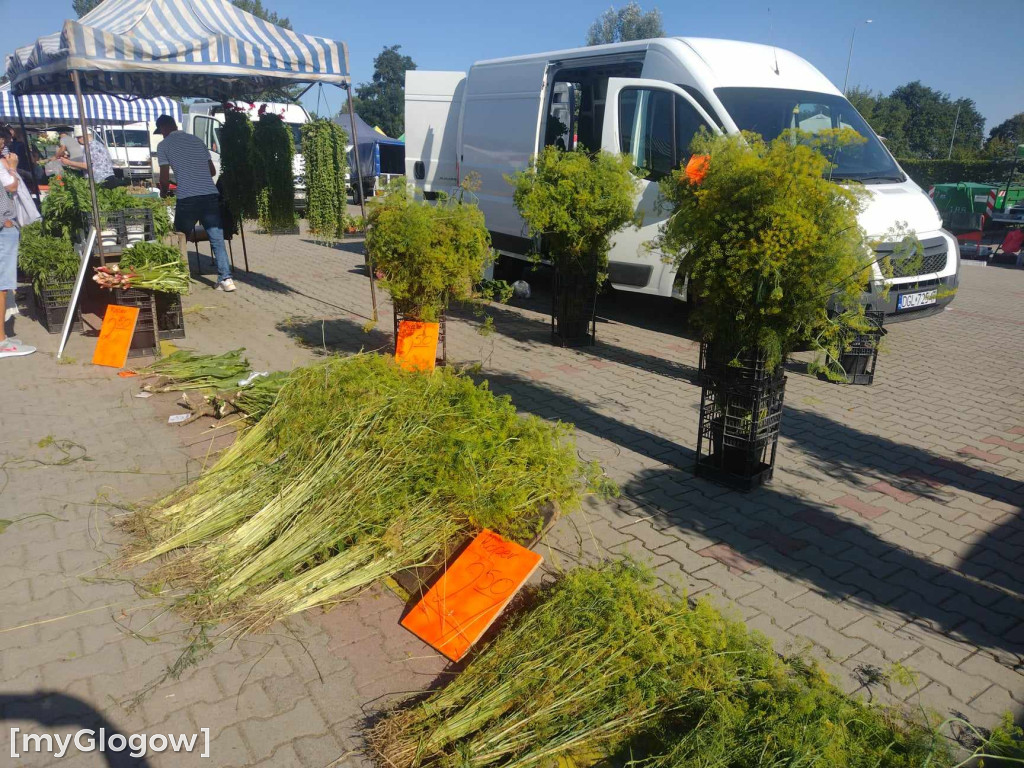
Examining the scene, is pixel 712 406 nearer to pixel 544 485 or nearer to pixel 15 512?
pixel 544 485

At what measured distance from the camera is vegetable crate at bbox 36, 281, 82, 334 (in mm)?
8172

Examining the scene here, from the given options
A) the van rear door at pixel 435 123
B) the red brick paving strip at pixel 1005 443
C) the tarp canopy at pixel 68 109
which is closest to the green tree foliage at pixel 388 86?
the tarp canopy at pixel 68 109

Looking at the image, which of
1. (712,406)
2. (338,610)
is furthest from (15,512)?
(712,406)

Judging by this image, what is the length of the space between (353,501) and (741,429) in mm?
2580

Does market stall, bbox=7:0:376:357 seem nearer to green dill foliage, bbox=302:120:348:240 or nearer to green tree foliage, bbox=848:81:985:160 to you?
green dill foliage, bbox=302:120:348:240

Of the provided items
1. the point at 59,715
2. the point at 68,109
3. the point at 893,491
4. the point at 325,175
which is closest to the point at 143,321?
the point at 325,175

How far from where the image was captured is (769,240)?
13.3 ft

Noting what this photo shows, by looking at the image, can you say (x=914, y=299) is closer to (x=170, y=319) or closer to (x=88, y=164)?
(x=170, y=319)

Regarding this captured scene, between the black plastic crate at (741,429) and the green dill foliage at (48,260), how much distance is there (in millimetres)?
7246

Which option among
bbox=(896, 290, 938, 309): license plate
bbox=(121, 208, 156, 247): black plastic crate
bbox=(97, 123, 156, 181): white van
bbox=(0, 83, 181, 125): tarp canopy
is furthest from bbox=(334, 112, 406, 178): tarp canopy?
bbox=(896, 290, 938, 309): license plate

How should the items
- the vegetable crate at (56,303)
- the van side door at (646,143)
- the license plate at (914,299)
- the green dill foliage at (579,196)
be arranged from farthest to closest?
the vegetable crate at (56,303) < the van side door at (646,143) < the license plate at (914,299) < the green dill foliage at (579,196)

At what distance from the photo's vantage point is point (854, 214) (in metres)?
4.13

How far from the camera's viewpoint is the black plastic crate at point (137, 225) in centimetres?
771

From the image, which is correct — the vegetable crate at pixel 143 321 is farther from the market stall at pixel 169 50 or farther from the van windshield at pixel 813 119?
the van windshield at pixel 813 119
